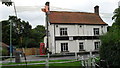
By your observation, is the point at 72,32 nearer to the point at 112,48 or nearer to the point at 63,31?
the point at 63,31

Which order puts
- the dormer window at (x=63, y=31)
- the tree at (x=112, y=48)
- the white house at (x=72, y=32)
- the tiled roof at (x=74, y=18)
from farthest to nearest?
the tiled roof at (x=74, y=18), the dormer window at (x=63, y=31), the white house at (x=72, y=32), the tree at (x=112, y=48)

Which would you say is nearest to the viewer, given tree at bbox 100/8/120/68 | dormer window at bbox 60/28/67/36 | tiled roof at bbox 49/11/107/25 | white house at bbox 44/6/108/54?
tree at bbox 100/8/120/68

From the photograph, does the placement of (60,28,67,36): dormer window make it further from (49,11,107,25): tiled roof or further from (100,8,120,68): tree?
(100,8,120,68): tree

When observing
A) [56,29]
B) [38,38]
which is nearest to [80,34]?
[56,29]

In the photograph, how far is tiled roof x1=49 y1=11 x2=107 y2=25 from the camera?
29263mm

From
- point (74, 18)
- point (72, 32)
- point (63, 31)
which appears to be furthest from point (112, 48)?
point (74, 18)

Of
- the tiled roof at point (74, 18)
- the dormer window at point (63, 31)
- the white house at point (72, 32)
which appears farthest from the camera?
the tiled roof at point (74, 18)

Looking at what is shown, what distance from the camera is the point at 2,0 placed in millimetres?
3512

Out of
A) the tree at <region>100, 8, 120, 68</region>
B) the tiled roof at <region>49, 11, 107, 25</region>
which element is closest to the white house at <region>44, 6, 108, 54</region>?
the tiled roof at <region>49, 11, 107, 25</region>

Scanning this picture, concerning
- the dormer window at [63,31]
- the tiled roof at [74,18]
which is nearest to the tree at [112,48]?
the dormer window at [63,31]

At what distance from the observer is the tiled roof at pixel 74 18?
1152 inches

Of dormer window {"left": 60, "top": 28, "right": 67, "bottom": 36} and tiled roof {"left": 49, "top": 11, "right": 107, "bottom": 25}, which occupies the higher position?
tiled roof {"left": 49, "top": 11, "right": 107, "bottom": 25}

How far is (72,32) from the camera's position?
95.2 feet

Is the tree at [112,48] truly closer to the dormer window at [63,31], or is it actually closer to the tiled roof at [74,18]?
the dormer window at [63,31]
